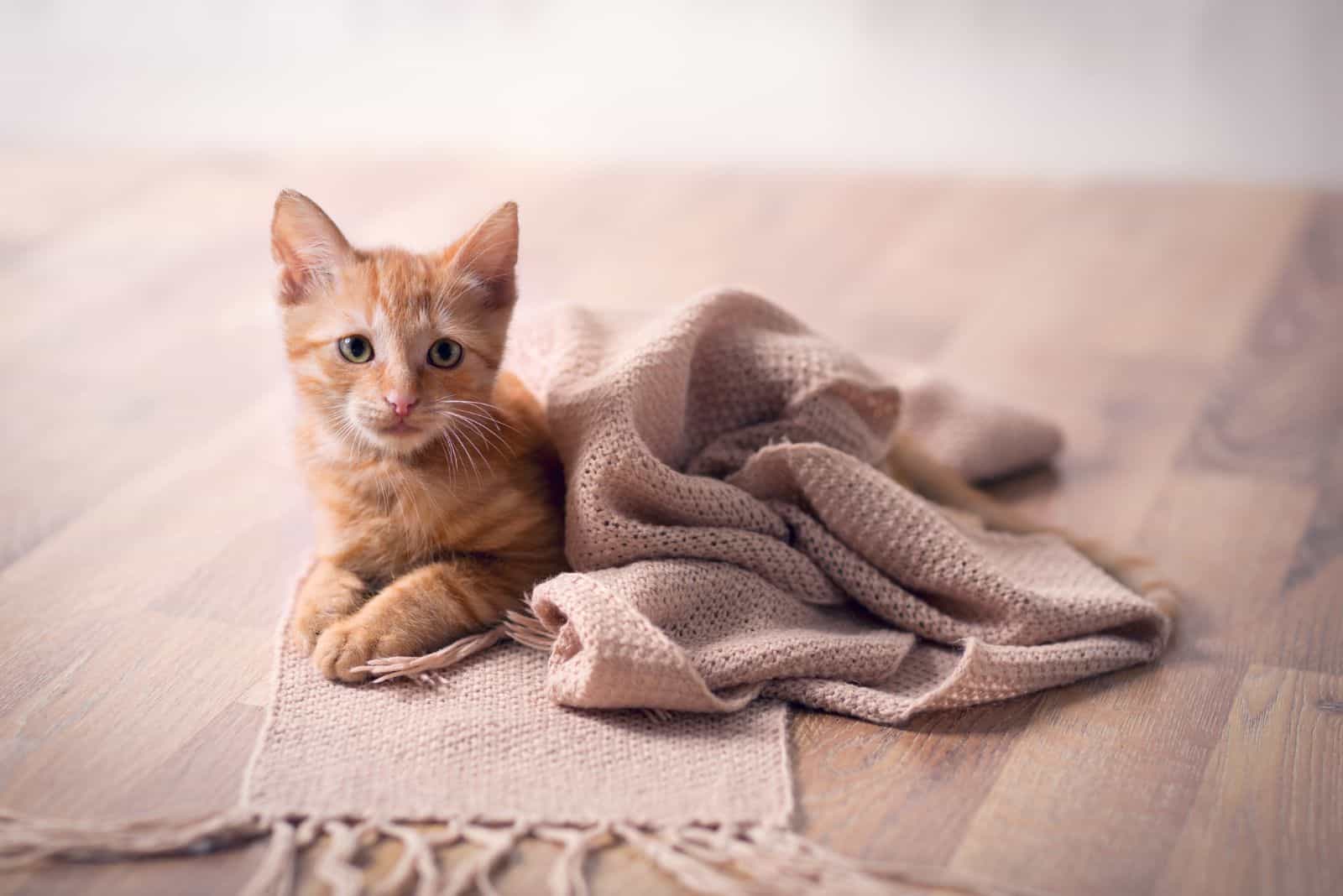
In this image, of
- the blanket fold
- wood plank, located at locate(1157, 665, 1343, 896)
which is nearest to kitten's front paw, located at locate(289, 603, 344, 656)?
the blanket fold

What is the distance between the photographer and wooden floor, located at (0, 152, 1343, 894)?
4.52 ft

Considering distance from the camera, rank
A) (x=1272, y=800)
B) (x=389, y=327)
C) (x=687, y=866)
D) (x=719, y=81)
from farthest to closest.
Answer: (x=719, y=81)
(x=389, y=327)
(x=1272, y=800)
(x=687, y=866)

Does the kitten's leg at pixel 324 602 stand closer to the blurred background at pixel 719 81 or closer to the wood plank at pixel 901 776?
the wood plank at pixel 901 776

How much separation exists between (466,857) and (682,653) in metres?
0.31

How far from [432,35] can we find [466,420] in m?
2.66

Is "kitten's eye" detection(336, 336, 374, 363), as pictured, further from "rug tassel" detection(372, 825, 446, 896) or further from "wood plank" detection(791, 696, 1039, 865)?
"wood plank" detection(791, 696, 1039, 865)

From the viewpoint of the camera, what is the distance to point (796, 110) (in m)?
3.70

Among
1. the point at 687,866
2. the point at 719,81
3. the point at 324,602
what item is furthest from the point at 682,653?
the point at 719,81

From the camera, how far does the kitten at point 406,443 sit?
5.00ft

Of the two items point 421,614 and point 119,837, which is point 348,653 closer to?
point 421,614

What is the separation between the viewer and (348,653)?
152cm

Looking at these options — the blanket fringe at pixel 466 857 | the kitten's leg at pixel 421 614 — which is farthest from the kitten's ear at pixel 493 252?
the blanket fringe at pixel 466 857

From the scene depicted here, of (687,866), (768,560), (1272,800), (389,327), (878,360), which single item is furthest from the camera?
(878,360)

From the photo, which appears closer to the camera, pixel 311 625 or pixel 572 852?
pixel 572 852
